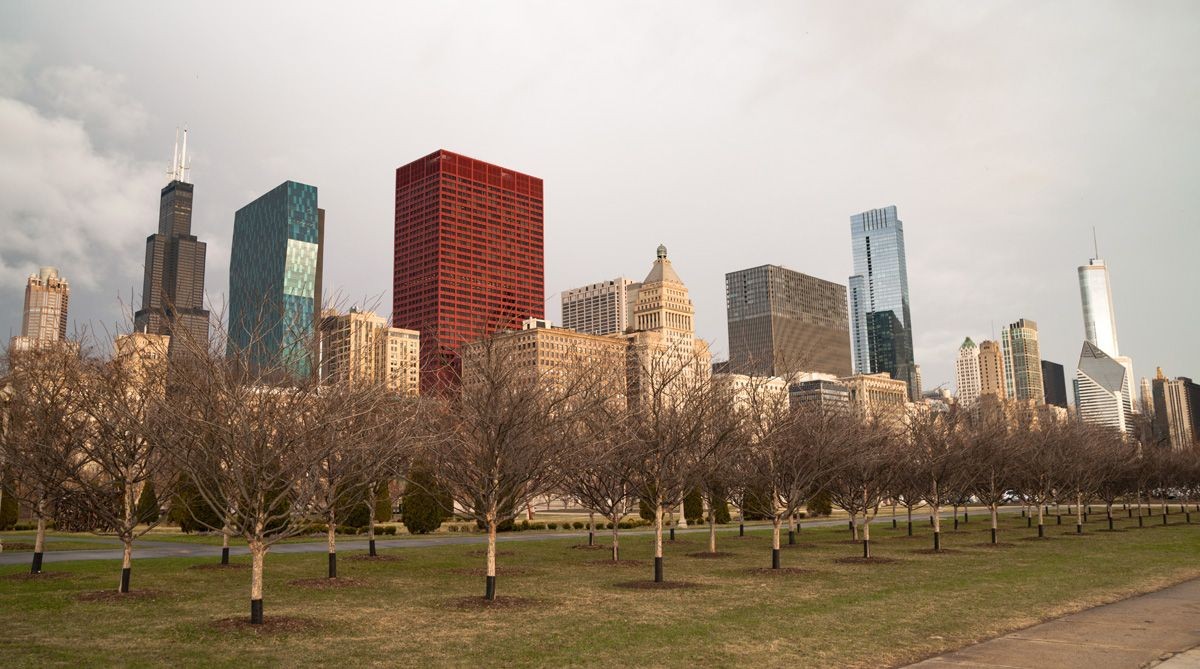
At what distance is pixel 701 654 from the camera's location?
1362cm

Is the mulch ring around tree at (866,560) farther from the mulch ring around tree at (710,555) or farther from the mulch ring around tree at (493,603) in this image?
the mulch ring around tree at (493,603)

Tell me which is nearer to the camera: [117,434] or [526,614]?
[526,614]

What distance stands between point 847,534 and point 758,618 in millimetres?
32575

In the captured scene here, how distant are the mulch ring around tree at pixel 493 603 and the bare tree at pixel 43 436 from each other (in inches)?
401

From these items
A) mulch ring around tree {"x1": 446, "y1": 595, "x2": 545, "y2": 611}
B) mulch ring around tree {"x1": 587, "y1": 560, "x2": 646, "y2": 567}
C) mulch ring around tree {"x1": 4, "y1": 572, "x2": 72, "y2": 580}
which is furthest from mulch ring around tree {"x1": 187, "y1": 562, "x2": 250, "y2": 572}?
mulch ring around tree {"x1": 587, "y1": 560, "x2": 646, "y2": 567}

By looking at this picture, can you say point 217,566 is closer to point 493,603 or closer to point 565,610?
point 493,603

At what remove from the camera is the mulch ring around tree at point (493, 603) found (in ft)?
62.2

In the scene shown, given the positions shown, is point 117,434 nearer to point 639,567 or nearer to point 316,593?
point 316,593

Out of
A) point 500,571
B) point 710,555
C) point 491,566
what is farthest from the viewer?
point 710,555

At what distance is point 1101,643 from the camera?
574 inches

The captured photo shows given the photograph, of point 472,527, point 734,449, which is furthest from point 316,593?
point 472,527

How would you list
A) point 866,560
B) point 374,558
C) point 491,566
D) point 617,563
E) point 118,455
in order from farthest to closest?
point 374,558 < point 866,560 < point 617,563 < point 118,455 < point 491,566

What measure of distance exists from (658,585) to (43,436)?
649 inches

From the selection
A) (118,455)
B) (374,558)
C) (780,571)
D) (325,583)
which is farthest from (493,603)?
(374,558)
